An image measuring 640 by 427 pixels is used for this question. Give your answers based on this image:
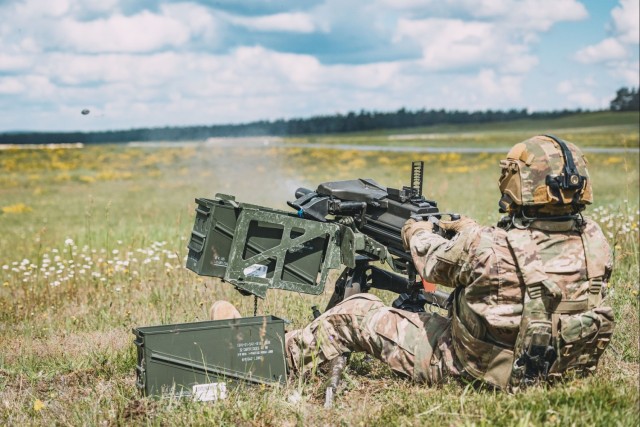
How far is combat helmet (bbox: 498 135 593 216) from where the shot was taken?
4348 millimetres

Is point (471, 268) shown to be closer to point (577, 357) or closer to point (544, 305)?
point (544, 305)

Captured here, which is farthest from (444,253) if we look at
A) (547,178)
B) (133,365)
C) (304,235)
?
(133,365)

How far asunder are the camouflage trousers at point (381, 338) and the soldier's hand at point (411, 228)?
0.54 metres

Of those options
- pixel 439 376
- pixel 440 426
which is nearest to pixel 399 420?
pixel 440 426

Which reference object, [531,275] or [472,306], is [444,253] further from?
[531,275]

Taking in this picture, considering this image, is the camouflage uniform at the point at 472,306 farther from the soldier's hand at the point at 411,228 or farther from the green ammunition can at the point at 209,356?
the green ammunition can at the point at 209,356

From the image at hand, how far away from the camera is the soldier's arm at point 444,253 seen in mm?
4539

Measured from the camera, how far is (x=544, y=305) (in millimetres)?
4398

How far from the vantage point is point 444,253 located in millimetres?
4621

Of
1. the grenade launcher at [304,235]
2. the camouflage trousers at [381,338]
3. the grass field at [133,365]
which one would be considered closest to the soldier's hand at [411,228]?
the grenade launcher at [304,235]

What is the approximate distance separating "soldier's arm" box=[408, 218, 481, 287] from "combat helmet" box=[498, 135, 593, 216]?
360 millimetres

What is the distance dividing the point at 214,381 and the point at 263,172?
1068 inches

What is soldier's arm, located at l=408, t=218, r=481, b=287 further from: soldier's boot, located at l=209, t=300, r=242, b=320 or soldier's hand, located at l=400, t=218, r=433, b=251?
soldier's boot, located at l=209, t=300, r=242, b=320

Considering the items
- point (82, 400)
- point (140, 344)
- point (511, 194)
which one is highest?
point (511, 194)
